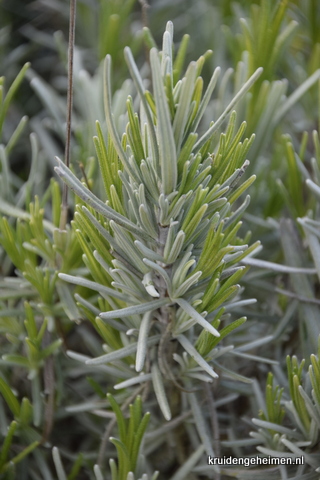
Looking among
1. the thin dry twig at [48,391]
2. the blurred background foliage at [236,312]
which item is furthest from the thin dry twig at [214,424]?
the thin dry twig at [48,391]

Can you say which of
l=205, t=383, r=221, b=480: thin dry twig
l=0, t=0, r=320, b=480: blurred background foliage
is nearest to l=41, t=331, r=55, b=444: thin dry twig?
l=0, t=0, r=320, b=480: blurred background foliage

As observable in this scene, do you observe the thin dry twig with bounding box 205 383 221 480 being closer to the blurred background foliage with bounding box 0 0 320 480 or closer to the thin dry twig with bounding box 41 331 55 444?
the blurred background foliage with bounding box 0 0 320 480

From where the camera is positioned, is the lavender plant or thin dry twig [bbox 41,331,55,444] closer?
the lavender plant

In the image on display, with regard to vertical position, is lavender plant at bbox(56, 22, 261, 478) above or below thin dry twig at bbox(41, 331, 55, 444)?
above

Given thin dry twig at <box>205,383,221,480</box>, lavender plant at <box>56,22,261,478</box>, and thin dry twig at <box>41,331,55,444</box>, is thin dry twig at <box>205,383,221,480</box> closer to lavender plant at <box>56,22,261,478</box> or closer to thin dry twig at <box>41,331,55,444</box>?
lavender plant at <box>56,22,261,478</box>

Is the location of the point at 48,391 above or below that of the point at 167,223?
below

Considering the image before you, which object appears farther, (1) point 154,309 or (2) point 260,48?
(2) point 260,48

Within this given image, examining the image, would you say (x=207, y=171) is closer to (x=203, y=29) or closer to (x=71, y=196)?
(x=71, y=196)

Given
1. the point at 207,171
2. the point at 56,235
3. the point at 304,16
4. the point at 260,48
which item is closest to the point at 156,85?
the point at 207,171
